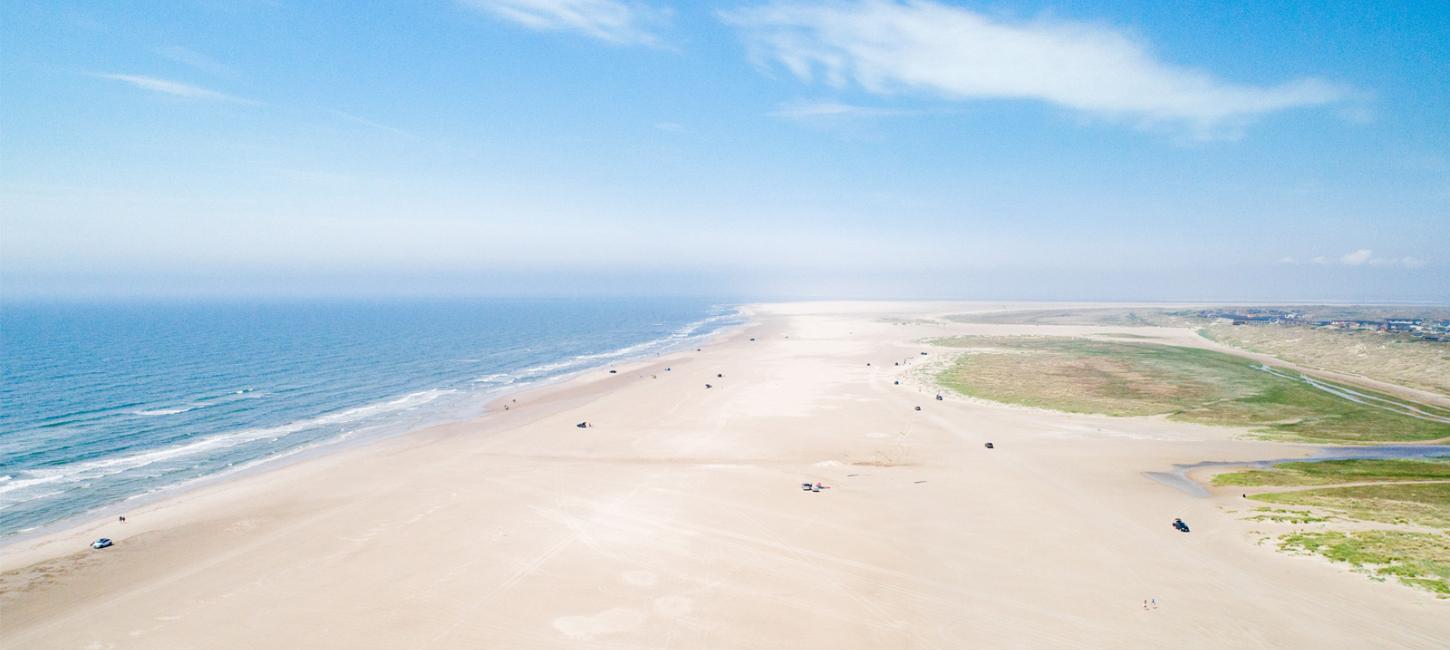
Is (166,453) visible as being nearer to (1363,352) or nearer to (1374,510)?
(1374,510)

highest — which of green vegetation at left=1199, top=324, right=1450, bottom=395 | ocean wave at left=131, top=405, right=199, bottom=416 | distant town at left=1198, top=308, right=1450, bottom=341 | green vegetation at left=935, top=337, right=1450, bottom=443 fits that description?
distant town at left=1198, top=308, right=1450, bottom=341

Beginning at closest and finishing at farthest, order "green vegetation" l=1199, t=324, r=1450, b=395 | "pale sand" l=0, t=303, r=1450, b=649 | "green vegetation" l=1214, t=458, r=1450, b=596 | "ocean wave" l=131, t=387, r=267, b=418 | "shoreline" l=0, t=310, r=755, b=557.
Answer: "pale sand" l=0, t=303, r=1450, b=649 < "green vegetation" l=1214, t=458, r=1450, b=596 < "shoreline" l=0, t=310, r=755, b=557 < "ocean wave" l=131, t=387, r=267, b=418 < "green vegetation" l=1199, t=324, r=1450, b=395

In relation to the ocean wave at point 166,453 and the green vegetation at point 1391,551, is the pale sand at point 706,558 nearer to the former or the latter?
the green vegetation at point 1391,551

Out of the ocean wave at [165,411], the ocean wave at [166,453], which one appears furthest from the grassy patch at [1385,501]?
the ocean wave at [165,411]

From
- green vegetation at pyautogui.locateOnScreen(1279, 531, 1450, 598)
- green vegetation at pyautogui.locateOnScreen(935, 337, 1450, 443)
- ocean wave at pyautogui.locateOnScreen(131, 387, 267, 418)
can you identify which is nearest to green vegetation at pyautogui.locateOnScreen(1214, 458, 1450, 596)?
green vegetation at pyautogui.locateOnScreen(1279, 531, 1450, 598)

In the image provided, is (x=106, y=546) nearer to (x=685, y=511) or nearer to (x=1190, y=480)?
(x=685, y=511)

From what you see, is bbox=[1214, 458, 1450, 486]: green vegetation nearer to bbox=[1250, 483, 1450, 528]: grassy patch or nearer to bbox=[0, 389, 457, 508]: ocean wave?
bbox=[1250, 483, 1450, 528]: grassy patch

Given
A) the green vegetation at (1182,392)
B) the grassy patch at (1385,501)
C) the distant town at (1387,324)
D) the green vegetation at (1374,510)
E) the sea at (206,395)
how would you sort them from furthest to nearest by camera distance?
1. the distant town at (1387,324)
2. the green vegetation at (1182,392)
3. the sea at (206,395)
4. the grassy patch at (1385,501)
5. the green vegetation at (1374,510)

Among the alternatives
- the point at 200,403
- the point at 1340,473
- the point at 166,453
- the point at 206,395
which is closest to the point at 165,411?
the point at 200,403
